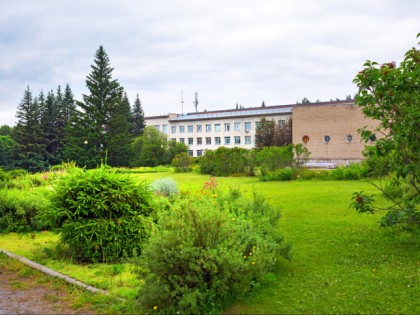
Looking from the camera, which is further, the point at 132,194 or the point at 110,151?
the point at 110,151

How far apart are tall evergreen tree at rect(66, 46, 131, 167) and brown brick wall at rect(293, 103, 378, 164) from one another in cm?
2376

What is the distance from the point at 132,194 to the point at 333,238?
11.4 feet

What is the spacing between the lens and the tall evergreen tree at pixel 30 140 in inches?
2066

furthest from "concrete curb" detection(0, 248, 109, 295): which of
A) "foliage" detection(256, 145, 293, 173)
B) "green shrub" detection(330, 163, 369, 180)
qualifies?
"foliage" detection(256, 145, 293, 173)

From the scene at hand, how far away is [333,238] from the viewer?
680 cm

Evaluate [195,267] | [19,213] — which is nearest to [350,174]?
[19,213]

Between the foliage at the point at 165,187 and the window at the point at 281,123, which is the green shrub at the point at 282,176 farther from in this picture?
the window at the point at 281,123

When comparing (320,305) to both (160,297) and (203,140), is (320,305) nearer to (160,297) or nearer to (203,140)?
(160,297)

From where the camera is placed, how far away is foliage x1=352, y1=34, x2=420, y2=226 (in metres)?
5.31

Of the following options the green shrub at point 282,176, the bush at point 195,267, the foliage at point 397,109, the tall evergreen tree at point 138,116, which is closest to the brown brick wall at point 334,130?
the green shrub at point 282,176

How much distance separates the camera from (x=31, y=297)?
4.75 metres

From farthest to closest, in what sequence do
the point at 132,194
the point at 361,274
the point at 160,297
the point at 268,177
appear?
the point at 268,177 < the point at 132,194 < the point at 361,274 < the point at 160,297

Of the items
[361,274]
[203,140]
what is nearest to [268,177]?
[361,274]

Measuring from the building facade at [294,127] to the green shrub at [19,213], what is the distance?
38.2ft
